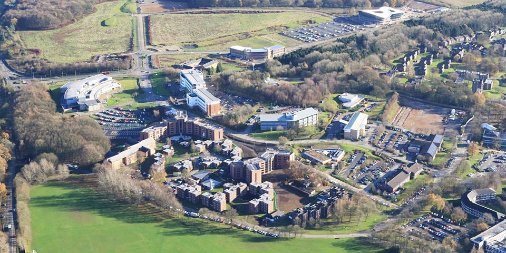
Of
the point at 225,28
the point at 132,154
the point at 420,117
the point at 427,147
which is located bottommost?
the point at 132,154

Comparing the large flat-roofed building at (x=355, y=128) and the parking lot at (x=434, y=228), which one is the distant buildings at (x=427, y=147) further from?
the parking lot at (x=434, y=228)

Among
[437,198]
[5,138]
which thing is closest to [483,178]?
[437,198]

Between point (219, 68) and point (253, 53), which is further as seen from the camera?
point (253, 53)

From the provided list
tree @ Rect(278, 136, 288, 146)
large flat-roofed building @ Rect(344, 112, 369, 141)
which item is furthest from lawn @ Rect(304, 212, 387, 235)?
large flat-roofed building @ Rect(344, 112, 369, 141)

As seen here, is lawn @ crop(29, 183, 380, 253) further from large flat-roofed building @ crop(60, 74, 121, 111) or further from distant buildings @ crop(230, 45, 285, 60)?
distant buildings @ crop(230, 45, 285, 60)

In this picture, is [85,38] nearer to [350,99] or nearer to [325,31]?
[325,31]

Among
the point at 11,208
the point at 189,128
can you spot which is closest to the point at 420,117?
the point at 189,128

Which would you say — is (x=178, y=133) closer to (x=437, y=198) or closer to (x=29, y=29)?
(x=437, y=198)
